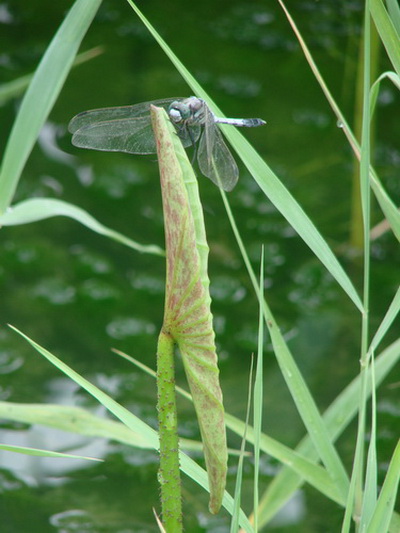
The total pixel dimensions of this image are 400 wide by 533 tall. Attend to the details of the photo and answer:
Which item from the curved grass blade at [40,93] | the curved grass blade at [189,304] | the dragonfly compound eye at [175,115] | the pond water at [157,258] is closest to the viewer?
the curved grass blade at [189,304]

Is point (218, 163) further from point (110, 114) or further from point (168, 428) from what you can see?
point (168, 428)

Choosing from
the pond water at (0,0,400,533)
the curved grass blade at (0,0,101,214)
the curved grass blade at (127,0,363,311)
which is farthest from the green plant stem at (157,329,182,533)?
the pond water at (0,0,400,533)

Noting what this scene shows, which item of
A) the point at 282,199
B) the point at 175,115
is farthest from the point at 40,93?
the point at 282,199

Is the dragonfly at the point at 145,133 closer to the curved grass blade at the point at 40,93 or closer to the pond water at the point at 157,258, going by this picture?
the curved grass blade at the point at 40,93

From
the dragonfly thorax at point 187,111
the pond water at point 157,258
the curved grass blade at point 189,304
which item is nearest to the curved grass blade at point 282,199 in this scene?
the dragonfly thorax at point 187,111

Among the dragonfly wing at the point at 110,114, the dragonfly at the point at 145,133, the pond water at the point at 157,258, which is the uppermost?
the dragonfly wing at the point at 110,114

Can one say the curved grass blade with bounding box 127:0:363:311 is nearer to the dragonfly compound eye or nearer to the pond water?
the dragonfly compound eye

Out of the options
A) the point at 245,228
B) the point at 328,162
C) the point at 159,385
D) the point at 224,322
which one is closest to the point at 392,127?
the point at 328,162
